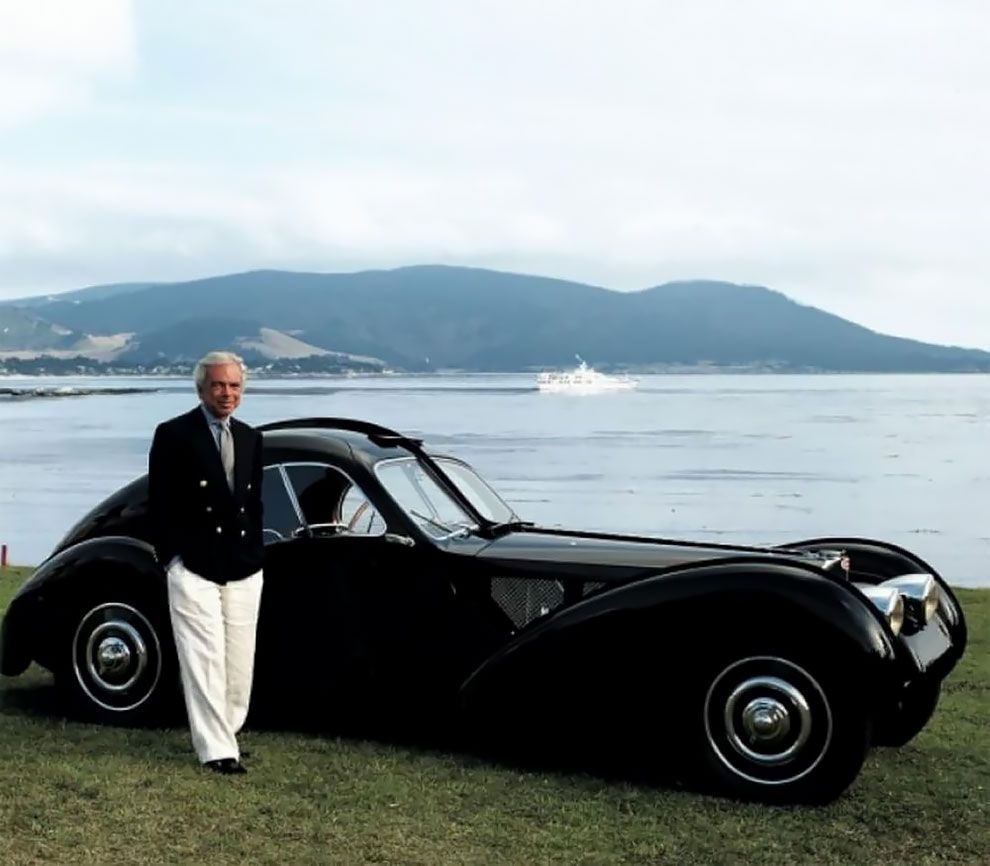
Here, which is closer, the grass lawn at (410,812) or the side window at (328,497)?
the grass lawn at (410,812)

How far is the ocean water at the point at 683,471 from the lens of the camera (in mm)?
29234

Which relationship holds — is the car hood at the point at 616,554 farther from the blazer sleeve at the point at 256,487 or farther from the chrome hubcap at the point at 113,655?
the chrome hubcap at the point at 113,655

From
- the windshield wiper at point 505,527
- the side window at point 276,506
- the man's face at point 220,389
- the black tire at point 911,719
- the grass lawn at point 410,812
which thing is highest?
the man's face at point 220,389

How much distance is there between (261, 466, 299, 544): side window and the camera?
708cm

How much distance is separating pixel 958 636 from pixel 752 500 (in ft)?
93.2

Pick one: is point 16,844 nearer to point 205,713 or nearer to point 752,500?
point 205,713

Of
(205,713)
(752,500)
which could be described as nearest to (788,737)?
(205,713)

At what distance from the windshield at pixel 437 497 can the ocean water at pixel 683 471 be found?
1.07 ft

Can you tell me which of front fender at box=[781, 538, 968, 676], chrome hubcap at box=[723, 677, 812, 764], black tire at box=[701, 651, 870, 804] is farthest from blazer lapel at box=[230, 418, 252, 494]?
front fender at box=[781, 538, 968, 676]

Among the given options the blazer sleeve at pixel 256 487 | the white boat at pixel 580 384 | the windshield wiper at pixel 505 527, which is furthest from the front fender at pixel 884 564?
the white boat at pixel 580 384

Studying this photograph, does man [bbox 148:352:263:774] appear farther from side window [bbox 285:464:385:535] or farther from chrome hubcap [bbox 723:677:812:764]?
chrome hubcap [bbox 723:677:812:764]

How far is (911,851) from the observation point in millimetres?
5387

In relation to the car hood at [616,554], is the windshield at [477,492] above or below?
above

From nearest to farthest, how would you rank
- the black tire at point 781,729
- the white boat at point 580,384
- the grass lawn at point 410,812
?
1. the grass lawn at point 410,812
2. the black tire at point 781,729
3. the white boat at point 580,384
